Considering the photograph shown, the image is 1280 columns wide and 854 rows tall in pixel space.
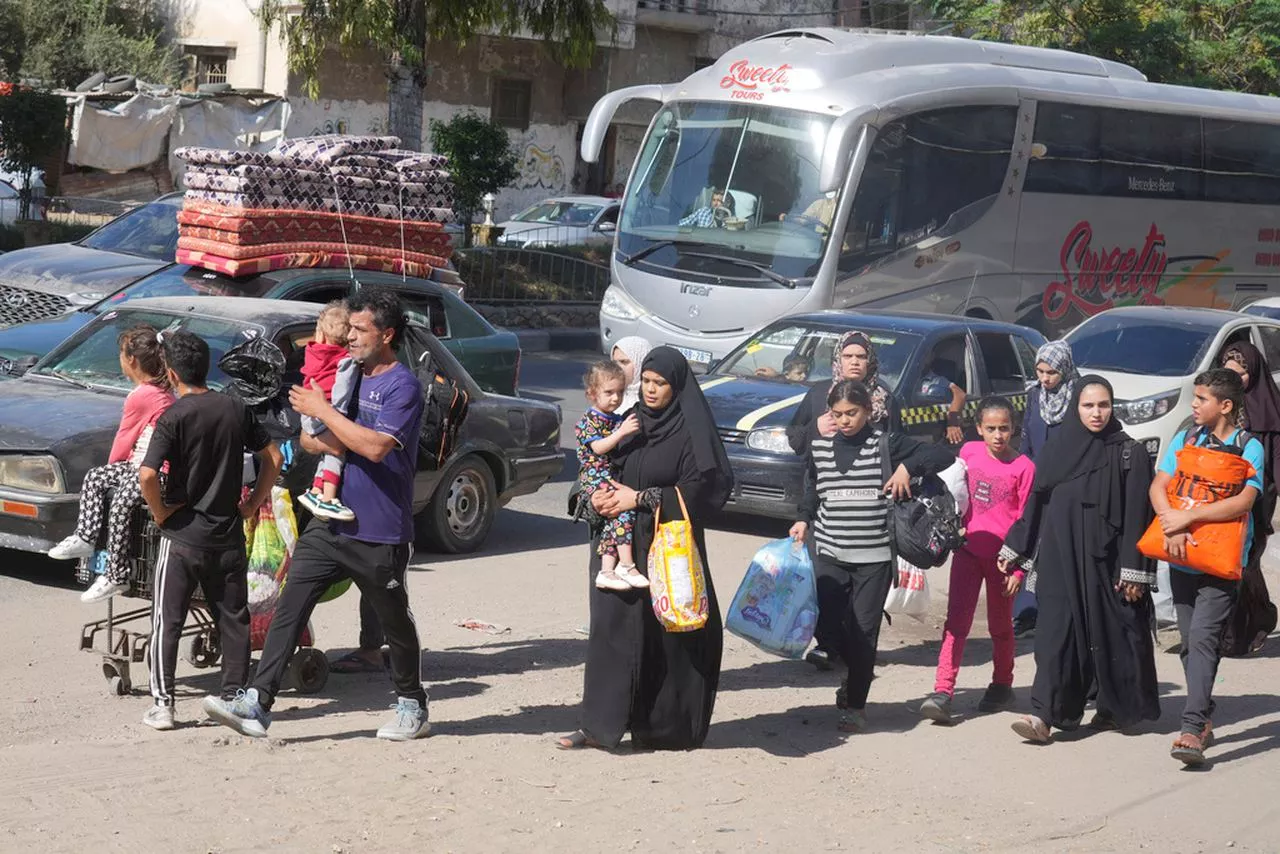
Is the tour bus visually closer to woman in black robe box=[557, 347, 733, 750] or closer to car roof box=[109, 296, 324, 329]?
car roof box=[109, 296, 324, 329]

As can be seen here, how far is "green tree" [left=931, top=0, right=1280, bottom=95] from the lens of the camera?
29531 millimetres

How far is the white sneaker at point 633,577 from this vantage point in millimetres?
6320

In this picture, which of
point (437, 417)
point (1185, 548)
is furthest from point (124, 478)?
point (1185, 548)

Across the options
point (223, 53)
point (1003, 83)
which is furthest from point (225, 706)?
point (223, 53)

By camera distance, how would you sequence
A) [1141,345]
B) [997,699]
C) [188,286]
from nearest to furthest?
[997,699], [188,286], [1141,345]

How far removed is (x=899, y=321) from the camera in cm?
1255

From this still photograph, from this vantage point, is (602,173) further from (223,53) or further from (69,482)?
(69,482)

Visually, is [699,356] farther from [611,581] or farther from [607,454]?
[611,581]

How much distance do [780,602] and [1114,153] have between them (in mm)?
14554

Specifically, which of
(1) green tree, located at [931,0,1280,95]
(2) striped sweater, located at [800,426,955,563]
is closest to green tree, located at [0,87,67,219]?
(1) green tree, located at [931,0,1280,95]

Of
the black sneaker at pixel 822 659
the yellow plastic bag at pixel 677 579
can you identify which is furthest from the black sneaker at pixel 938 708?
the yellow plastic bag at pixel 677 579

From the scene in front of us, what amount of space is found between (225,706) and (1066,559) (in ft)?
11.3

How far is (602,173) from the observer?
4125cm

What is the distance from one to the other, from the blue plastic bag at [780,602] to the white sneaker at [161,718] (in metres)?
2.38
